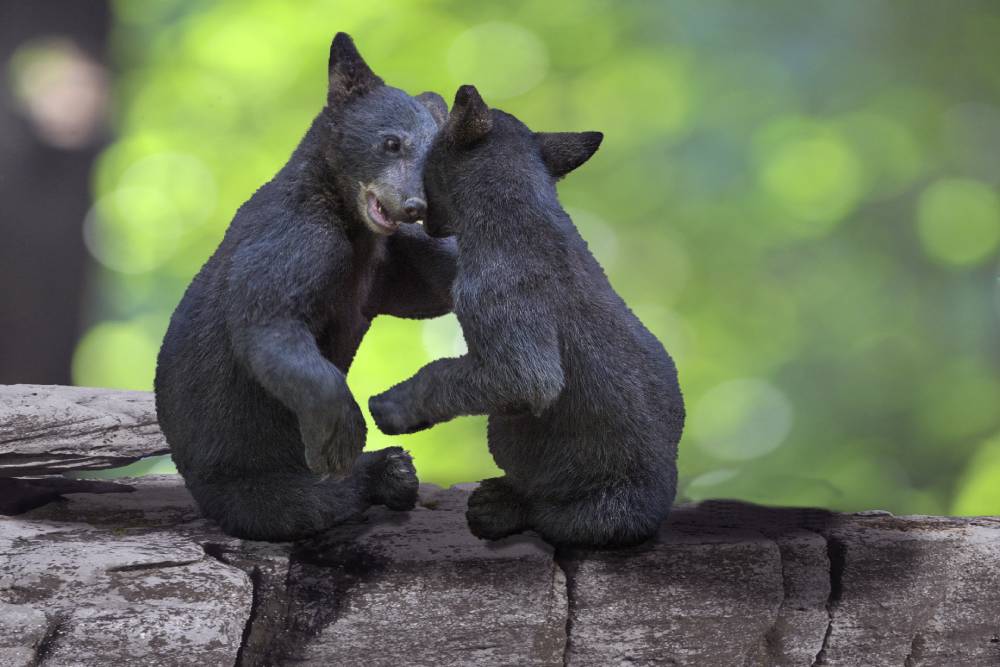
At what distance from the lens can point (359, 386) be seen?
4.47 m

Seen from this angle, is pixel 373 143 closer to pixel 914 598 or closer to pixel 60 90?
pixel 914 598

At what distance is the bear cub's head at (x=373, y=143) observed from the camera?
7.74ft

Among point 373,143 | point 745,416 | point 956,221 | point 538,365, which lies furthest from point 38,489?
point 956,221

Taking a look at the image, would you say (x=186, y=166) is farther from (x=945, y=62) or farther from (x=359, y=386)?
(x=945, y=62)

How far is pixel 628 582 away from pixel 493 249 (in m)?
0.83

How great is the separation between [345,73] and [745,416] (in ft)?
9.22

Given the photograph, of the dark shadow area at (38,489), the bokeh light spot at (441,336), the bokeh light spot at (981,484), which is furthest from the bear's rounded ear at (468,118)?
the bokeh light spot at (981,484)

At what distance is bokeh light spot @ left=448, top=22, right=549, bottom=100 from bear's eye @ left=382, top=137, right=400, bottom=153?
6.88 ft

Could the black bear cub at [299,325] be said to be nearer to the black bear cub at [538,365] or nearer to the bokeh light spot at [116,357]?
the black bear cub at [538,365]

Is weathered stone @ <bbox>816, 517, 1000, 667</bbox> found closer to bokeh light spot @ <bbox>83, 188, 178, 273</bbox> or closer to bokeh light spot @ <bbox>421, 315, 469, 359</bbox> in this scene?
bokeh light spot @ <bbox>421, 315, 469, 359</bbox>

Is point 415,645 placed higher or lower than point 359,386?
lower

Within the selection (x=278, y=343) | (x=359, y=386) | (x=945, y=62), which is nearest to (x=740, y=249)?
(x=945, y=62)

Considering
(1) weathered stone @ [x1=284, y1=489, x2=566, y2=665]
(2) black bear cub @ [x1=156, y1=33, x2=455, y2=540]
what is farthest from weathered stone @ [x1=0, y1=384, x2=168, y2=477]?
(1) weathered stone @ [x1=284, y1=489, x2=566, y2=665]

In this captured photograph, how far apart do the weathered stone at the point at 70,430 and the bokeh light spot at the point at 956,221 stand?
3276 mm
